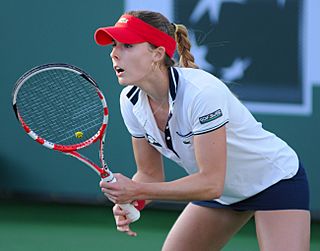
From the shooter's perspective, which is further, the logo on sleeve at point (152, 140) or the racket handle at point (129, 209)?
the logo on sleeve at point (152, 140)

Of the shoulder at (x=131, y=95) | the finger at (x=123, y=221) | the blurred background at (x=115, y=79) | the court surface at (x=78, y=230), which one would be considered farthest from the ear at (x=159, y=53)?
the court surface at (x=78, y=230)

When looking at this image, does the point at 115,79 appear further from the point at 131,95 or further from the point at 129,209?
the point at 129,209

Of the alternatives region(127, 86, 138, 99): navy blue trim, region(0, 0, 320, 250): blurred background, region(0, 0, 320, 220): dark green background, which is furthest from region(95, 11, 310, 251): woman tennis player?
region(0, 0, 320, 220): dark green background

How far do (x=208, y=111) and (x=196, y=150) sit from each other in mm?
129

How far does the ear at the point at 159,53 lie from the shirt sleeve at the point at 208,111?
20cm

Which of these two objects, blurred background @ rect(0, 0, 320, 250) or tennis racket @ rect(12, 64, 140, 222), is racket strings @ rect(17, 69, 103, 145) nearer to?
tennis racket @ rect(12, 64, 140, 222)

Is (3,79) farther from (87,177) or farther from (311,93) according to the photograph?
(311,93)

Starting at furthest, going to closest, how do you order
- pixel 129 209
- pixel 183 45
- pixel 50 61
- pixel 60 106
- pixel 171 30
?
pixel 50 61 < pixel 60 106 < pixel 183 45 < pixel 171 30 < pixel 129 209

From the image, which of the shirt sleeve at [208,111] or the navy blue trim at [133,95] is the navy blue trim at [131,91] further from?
the shirt sleeve at [208,111]

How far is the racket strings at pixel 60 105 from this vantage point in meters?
3.62

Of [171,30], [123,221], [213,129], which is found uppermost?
[171,30]

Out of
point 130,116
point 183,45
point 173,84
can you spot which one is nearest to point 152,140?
point 130,116

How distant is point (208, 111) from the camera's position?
9.47 ft

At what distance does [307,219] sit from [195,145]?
52 cm
